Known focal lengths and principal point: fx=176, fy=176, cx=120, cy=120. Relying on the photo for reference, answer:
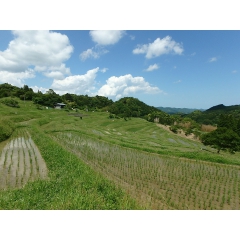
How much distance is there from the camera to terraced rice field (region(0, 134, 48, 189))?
26.3 feet

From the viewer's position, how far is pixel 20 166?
998 centimetres

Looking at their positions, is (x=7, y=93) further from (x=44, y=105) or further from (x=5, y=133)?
(x=5, y=133)

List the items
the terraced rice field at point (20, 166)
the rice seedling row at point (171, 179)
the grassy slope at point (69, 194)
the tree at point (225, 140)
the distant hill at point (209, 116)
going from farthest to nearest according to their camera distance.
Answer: the distant hill at point (209, 116), the tree at point (225, 140), the terraced rice field at point (20, 166), the rice seedling row at point (171, 179), the grassy slope at point (69, 194)

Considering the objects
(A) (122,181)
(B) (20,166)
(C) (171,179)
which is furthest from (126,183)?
(B) (20,166)

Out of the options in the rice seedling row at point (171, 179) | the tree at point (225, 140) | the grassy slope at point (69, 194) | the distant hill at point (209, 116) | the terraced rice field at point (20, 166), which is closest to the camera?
the grassy slope at point (69, 194)

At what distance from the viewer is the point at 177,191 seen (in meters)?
7.69

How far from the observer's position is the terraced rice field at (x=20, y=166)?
8016mm

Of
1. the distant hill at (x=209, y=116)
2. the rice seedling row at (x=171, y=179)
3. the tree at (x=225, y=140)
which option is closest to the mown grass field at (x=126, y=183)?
the rice seedling row at (x=171, y=179)

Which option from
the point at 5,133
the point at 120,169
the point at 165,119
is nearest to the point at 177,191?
the point at 120,169

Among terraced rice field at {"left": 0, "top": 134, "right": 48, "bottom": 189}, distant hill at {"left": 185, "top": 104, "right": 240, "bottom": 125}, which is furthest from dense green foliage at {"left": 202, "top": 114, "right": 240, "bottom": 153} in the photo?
distant hill at {"left": 185, "top": 104, "right": 240, "bottom": 125}

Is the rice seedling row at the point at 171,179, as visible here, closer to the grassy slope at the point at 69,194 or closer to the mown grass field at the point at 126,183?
the mown grass field at the point at 126,183

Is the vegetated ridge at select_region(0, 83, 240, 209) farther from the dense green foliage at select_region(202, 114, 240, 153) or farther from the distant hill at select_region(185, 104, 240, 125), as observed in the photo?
the distant hill at select_region(185, 104, 240, 125)

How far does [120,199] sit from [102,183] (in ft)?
4.98

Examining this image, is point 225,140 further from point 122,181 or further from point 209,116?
point 209,116
